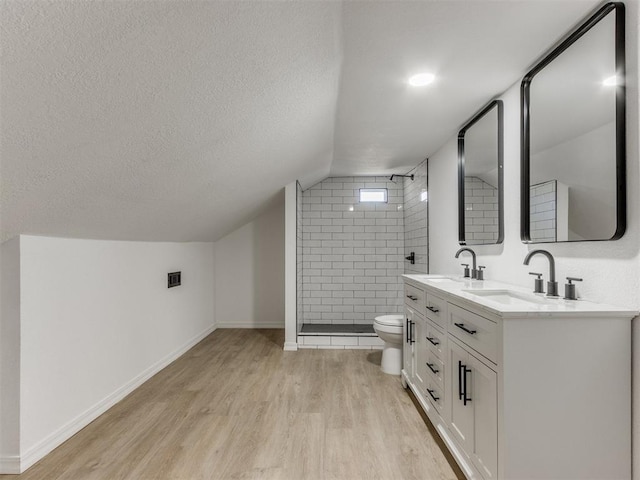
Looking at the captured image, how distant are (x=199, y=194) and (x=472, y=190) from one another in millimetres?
2136

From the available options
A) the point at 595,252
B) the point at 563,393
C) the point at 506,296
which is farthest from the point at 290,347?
the point at 595,252

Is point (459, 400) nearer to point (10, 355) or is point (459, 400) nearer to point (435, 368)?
point (435, 368)

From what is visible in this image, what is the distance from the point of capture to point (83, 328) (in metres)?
2.32

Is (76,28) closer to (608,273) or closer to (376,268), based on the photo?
(608,273)

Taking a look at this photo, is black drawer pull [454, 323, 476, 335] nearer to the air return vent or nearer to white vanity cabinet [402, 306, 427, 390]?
white vanity cabinet [402, 306, 427, 390]

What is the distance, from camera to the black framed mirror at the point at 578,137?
4.72 ft

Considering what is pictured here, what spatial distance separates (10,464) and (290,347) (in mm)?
2564

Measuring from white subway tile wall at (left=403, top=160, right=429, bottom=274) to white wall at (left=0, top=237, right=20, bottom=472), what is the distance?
352 cm

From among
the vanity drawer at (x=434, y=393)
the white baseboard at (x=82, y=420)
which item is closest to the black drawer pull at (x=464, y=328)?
the vanity drawer at (x=434, y=393)

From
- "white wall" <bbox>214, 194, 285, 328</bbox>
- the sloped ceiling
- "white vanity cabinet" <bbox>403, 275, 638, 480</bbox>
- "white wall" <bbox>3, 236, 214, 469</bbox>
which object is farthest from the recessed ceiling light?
"white wall" <bbox>214, 194, 285, 328</bbox>

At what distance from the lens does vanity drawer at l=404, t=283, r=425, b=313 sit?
98.7 inches

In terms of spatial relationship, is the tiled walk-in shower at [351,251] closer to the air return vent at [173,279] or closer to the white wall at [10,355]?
the air return vent at [173,279]

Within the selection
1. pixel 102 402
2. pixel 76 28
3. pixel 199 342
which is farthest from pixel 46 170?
pixel 199 342

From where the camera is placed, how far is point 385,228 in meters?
4.98
